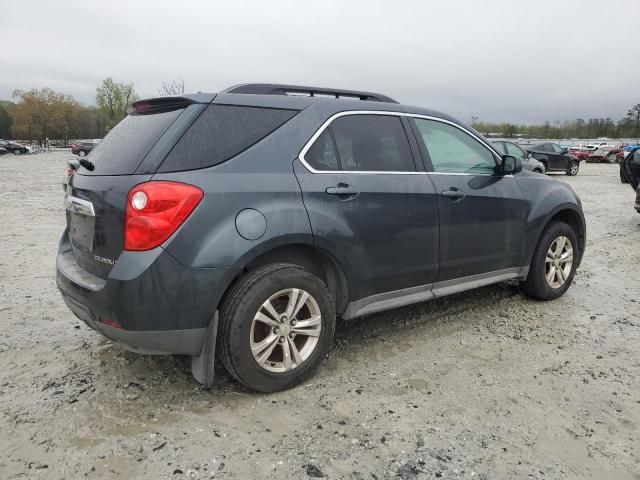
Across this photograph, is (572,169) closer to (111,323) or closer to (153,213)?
(153,213)

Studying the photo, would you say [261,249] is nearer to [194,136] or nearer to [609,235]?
[194,136]

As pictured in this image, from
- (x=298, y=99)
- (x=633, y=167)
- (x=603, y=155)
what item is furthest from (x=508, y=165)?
(x=603, y=155)

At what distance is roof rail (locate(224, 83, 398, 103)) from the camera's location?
133 inches

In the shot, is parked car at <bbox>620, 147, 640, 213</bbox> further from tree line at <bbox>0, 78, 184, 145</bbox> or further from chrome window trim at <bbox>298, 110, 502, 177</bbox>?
tree line at <bbox>0, 78, 184, 145</bbox>

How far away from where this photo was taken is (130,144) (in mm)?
3010

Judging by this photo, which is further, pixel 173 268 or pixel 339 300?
pixel 339 300

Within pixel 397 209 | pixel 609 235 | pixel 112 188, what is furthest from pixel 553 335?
pixel 609 235

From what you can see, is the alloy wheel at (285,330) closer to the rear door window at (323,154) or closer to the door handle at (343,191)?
the door handle at (343,191)

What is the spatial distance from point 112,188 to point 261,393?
1.47 meters

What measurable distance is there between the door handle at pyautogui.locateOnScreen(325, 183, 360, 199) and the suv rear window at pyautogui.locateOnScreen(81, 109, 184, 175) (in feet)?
3.28

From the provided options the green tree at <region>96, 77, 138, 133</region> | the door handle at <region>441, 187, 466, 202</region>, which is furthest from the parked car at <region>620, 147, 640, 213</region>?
the green tree at <region>96, 77, 138, 133</region>

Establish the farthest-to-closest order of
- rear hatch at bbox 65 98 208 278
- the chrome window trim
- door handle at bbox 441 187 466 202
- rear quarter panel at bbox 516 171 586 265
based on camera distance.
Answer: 1. rear quarter panel at bbox 516 171 586 265
2. door handle at bbox 441 187 466 202
3. the chrome window trim
4. rear hatch at bbox 65 98 208 278

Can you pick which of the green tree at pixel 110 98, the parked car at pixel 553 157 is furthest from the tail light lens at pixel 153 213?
the green tree at pixel 110 98

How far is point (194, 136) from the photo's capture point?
286 cm
